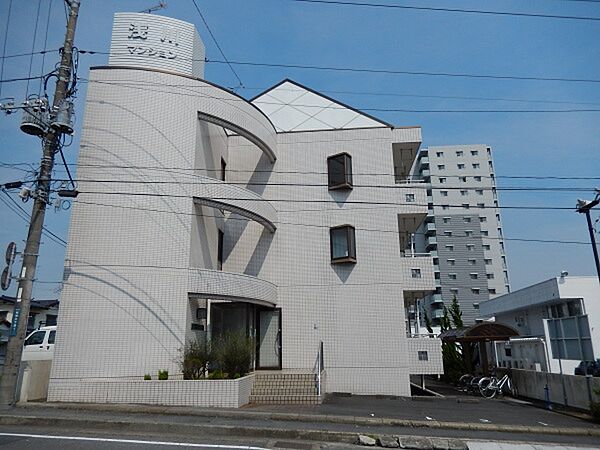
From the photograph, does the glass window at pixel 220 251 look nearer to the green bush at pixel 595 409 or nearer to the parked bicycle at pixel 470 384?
the parked bicycle at pixel 470 384

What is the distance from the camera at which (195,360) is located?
446 inches

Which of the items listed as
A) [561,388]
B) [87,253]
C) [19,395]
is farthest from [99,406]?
[561,388]

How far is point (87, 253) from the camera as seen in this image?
12.0m

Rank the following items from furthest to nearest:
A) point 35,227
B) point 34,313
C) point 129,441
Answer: point 34,313
point 35,227
point 129,441

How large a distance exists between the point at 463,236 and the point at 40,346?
2200 inches

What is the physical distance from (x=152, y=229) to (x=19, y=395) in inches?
215

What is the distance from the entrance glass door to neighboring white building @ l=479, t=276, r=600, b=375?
940 cm

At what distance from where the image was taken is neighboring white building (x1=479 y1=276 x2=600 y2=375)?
11.7 m

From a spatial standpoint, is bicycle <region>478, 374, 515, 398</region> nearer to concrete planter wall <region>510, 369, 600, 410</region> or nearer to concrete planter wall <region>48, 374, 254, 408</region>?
concrete planter wall <region>510, 369, 600, 410</region>

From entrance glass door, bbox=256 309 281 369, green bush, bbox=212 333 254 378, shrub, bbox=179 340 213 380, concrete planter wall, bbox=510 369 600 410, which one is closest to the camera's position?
shrub, bbox=179 340 213 380

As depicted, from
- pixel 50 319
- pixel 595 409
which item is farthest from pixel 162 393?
pixel 50 319

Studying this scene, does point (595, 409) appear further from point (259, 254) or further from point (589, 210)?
point (259, 254)

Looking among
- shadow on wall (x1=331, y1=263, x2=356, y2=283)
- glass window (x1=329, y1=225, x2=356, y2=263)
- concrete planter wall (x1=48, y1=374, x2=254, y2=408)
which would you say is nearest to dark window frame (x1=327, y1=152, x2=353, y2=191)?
glass window (x1=329, y1=225, x2=356, y2=263)

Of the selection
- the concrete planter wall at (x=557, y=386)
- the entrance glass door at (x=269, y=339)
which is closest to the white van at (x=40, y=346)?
the entrance glass door at (x=269, y=339)
